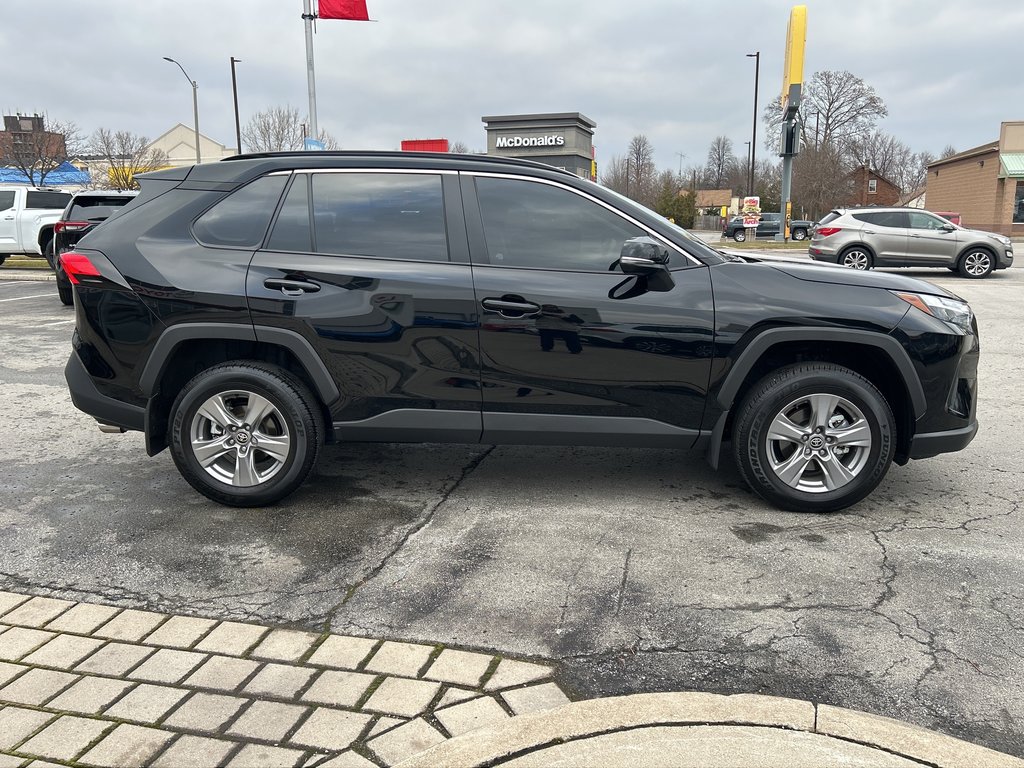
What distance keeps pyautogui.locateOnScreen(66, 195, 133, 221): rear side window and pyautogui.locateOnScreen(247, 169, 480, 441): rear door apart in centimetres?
978

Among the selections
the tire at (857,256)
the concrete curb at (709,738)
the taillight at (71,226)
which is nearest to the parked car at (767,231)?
the tire at (857,256)

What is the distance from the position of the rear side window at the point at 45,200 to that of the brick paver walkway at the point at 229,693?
18.5 metres

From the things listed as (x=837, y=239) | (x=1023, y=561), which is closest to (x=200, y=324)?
(x=1023, y=561)

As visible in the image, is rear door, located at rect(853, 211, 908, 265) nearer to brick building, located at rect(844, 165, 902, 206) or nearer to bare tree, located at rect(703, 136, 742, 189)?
brick building, located at rect(844, 165, 902, 206)

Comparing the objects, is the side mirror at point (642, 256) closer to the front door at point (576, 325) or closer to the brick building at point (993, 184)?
the front door at point (576, 325)

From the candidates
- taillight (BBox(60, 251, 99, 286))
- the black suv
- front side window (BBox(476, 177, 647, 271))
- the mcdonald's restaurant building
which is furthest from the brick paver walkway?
the mcdonald's restaurant building

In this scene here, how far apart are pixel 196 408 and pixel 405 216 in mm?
1474

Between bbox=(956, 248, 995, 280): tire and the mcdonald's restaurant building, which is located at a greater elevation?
the mcdonald's restaurant building

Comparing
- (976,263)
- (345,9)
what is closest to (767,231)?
(976,263)

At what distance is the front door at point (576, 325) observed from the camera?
13.1 feet

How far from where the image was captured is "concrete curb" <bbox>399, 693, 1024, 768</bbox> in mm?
2260

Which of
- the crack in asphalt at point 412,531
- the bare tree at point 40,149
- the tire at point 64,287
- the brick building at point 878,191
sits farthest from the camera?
the brick building at point 878,191

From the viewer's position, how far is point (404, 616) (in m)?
3.13

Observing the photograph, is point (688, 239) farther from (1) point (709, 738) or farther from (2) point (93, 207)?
(2) point (93, 207)
